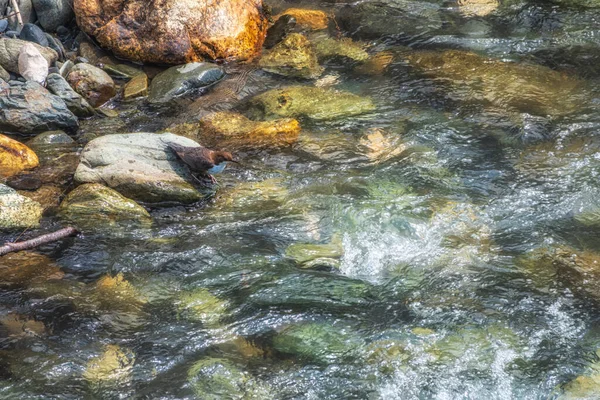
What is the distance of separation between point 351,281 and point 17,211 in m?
2.87

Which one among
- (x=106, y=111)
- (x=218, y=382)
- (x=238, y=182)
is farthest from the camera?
(x=106, y=111)

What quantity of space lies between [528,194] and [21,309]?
3.97 m

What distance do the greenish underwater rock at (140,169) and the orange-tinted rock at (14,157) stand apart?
2.76ft

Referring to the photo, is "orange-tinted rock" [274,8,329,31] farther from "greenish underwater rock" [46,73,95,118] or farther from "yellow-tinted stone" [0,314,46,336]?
"yellow-tinted stone" [0,314,46,336]

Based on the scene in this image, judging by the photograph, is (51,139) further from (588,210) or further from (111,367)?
(588,210)

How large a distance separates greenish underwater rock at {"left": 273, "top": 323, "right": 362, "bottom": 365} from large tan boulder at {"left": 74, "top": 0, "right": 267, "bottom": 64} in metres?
4.82

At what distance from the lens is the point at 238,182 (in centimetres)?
572

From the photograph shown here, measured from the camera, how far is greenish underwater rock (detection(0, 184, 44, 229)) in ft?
16.9

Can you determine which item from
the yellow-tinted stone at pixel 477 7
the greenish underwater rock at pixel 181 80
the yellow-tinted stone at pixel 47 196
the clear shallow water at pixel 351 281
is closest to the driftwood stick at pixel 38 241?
A: the clear shallow water at pixel 351 281

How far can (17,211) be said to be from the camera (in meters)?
5.23

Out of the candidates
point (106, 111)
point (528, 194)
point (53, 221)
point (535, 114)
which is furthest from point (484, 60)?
point (53, 221)

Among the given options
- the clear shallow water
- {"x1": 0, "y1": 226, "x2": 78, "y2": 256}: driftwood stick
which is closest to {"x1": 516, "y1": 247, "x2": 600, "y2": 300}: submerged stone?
the clear shallow water

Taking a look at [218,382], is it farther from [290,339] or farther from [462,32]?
[462,32]

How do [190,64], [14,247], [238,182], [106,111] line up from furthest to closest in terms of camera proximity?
[190,64]
[106,111]
[238,182]
[14,247]
